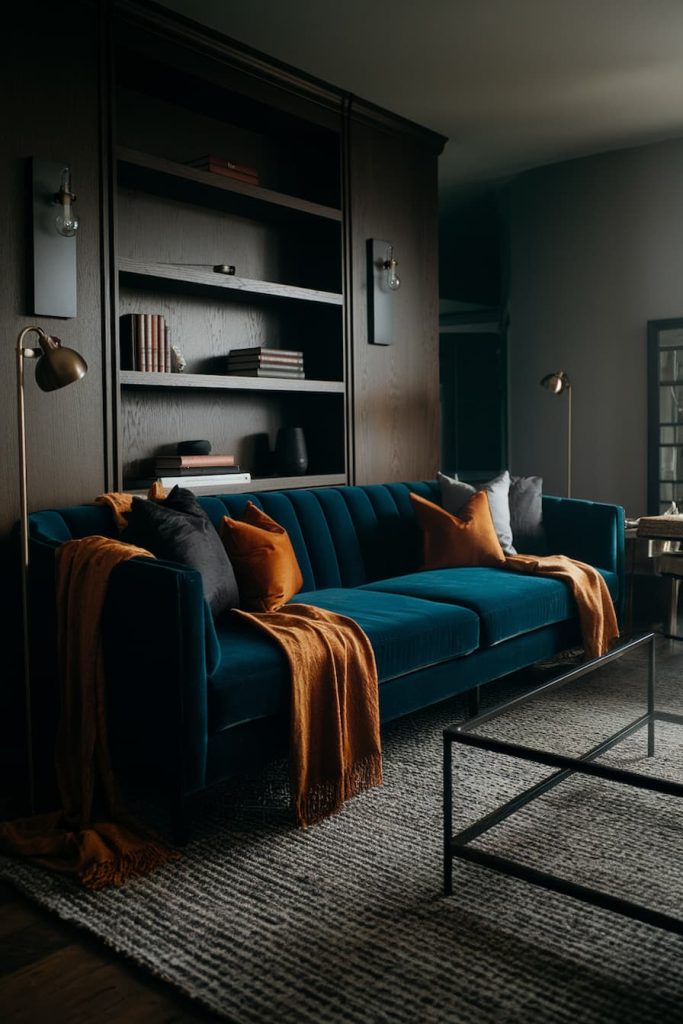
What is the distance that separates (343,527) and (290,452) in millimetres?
655

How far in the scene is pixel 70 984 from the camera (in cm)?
178

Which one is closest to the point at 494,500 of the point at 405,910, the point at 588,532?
the point at 588,532

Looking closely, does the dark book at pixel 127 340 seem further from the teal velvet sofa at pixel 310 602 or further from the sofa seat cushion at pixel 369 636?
the sofa seat cushion at pixel 369 636

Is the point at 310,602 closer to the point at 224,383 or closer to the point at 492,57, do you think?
the point at 224,383

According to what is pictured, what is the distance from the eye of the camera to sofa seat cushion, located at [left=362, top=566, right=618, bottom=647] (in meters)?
3.36

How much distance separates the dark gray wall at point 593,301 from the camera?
5.89 meters

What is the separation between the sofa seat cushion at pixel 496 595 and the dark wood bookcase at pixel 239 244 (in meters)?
0.94

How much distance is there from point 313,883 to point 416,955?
0.38 m

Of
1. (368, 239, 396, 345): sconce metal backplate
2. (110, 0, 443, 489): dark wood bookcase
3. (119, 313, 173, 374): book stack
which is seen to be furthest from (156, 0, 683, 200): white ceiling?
(119, 313, 173, 374): book stack

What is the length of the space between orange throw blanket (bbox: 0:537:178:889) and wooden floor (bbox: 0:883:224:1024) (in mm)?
258

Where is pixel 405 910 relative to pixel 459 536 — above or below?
below

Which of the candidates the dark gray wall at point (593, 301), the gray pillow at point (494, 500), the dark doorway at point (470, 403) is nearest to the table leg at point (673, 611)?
the gray pillow at point (494, 500)

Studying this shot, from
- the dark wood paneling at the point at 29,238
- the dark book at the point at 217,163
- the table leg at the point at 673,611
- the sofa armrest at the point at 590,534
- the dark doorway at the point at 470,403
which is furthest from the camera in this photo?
the dark doorway at the point at 470,403

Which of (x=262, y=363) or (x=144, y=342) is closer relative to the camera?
(x=144, y=342)
